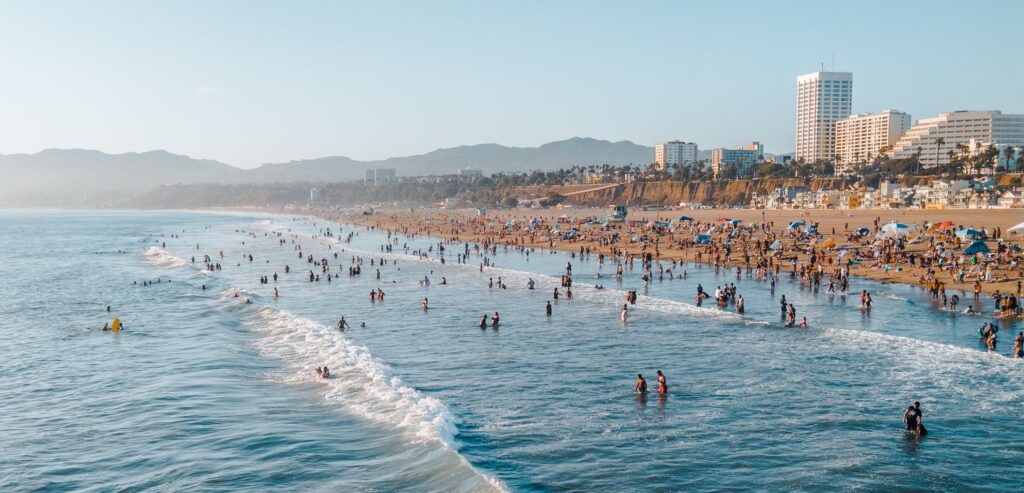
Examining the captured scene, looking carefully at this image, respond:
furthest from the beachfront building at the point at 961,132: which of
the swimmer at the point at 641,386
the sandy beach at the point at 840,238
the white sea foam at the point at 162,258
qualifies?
the swimmer at the point at 641,386

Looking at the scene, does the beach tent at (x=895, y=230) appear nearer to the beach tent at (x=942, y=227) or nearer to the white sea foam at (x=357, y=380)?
the beach tent at (x=942, y=227)

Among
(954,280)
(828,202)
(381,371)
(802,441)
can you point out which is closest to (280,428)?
(381,371)

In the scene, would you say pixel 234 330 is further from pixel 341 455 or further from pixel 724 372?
pixel 724 372

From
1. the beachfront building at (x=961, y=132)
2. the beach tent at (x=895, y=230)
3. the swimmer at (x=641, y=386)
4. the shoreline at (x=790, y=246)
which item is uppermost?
the beachfront building at (x=961, y=132)

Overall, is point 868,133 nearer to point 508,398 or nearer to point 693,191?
point 693,191

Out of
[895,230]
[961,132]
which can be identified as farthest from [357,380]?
[961,132]

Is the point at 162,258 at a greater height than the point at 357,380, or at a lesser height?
greater
